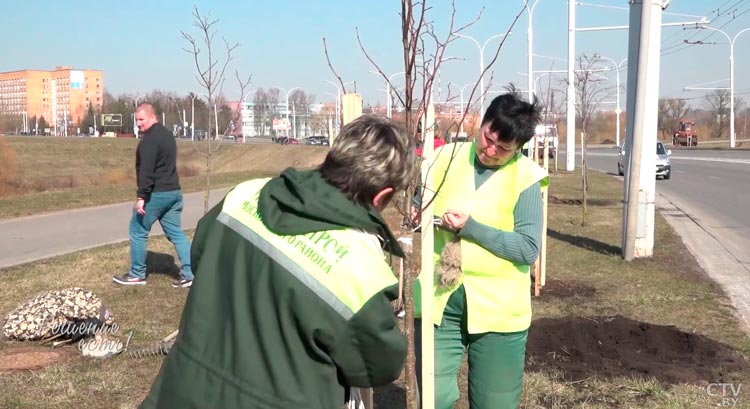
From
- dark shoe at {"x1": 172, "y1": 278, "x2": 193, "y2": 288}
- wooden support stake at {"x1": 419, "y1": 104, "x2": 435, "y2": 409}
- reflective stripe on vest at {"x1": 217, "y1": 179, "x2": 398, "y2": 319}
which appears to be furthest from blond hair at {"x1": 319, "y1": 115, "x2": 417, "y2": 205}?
dark shoe at {"x1": 172, "y1": 278, "x2": 193, "y2": 288}

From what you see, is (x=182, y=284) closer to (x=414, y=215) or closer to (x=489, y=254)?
(x=414, y=215)

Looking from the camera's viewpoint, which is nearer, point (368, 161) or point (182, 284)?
point (368, 161)

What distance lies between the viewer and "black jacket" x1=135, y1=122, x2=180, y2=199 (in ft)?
26.0

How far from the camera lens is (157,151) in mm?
7996

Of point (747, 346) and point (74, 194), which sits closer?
point (747, 346)

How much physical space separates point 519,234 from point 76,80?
150265mm

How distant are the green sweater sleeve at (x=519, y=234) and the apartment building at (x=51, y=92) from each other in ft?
487

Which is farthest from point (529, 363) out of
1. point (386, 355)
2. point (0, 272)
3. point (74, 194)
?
point (74, 194)

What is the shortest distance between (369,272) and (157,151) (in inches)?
257

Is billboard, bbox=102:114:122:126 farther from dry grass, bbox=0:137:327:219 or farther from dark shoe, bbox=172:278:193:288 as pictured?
dark shoe, bbox=172:278:193:288

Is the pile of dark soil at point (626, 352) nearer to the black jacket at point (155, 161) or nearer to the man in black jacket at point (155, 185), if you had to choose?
the man in black jacket at point (155, 185)

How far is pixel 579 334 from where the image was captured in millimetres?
6246

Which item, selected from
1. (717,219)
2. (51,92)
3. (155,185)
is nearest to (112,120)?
(51,92)

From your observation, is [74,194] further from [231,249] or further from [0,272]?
[231,249]
